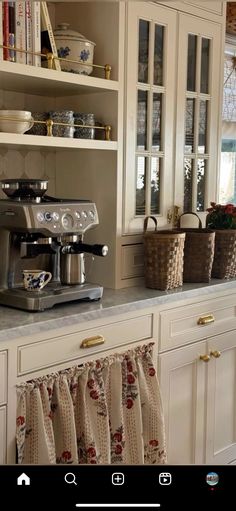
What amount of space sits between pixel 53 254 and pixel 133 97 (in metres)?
0.72

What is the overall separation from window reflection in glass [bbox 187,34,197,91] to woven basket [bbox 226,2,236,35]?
0.57 meters

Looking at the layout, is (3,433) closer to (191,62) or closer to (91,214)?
(91,214)

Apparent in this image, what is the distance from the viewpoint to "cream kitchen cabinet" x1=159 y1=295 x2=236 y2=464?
247cm

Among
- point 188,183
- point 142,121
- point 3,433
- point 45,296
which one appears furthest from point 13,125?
point 188,183

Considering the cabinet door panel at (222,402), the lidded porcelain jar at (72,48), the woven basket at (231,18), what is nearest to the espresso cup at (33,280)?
the lidded porcelain jar at (72,48)

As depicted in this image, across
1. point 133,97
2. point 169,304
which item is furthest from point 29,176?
point 169,304

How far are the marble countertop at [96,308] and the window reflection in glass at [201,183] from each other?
0.41m

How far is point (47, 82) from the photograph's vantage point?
2.20 meters

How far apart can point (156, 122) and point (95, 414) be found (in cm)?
125

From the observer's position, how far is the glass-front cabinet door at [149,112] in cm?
249

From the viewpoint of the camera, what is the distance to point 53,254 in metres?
2.28

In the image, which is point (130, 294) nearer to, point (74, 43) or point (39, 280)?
point (39, 280)

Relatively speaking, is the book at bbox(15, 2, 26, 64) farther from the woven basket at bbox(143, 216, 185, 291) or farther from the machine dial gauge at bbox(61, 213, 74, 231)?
the woven basket at bbox(143, 216, 185, 291)
